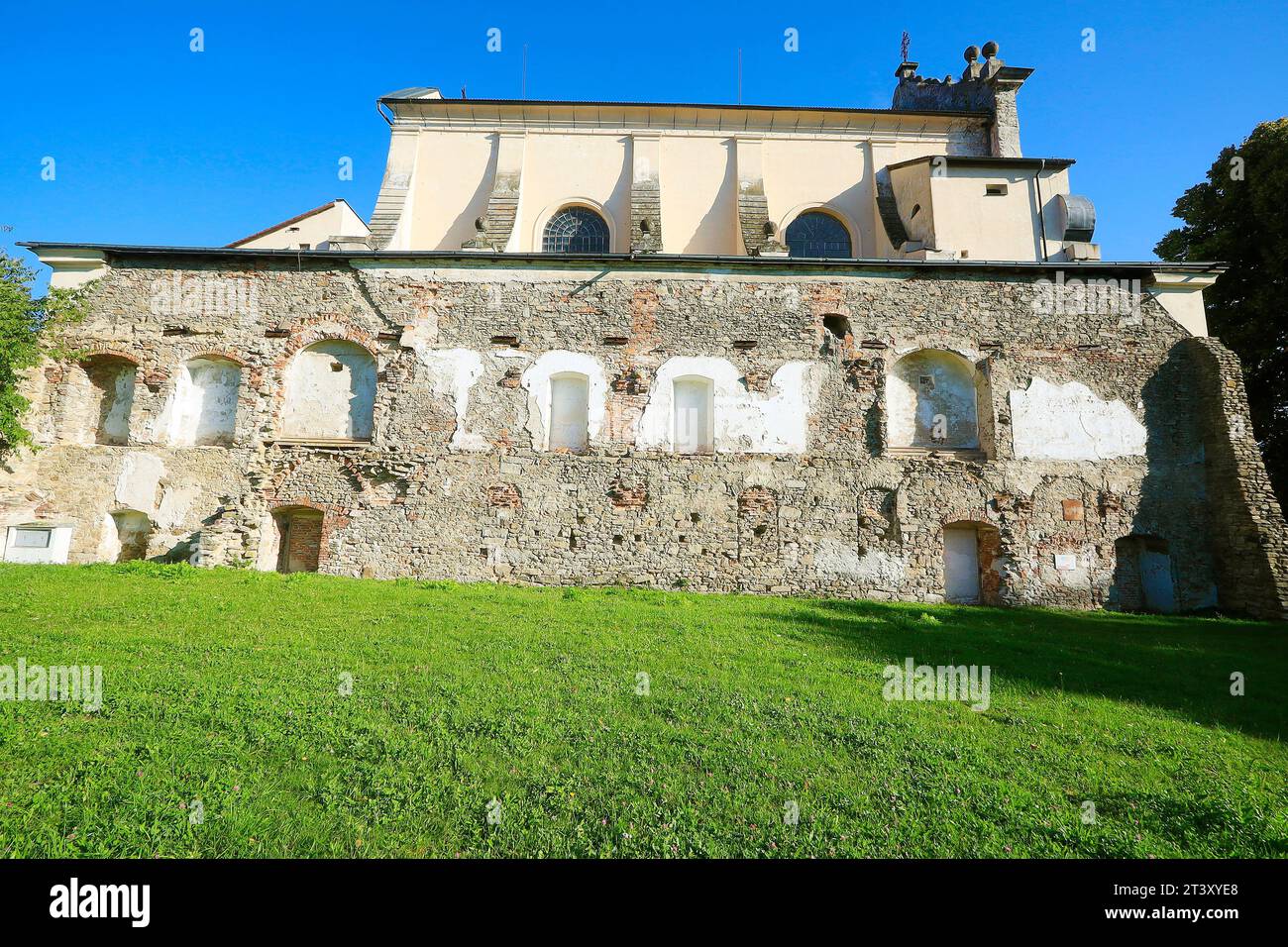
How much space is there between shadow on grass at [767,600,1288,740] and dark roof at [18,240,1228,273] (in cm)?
730

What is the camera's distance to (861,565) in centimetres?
1166

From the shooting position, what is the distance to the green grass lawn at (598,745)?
302 centimetres

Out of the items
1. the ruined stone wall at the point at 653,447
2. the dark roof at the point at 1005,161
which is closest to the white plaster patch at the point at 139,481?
the ruined stone wall at the point at 653,447

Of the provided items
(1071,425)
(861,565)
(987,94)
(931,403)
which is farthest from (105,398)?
(987,94)

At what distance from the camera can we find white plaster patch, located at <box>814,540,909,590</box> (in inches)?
457

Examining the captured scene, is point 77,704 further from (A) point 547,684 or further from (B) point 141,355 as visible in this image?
(B) point 141,355

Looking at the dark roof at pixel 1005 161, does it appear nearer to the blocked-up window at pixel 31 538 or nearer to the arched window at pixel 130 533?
the arched window at pixel 130 533

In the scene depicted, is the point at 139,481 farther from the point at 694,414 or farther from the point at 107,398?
the point at 694,414

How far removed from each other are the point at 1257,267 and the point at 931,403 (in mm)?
11150

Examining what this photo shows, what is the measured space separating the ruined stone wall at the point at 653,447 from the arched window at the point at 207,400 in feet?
1.16

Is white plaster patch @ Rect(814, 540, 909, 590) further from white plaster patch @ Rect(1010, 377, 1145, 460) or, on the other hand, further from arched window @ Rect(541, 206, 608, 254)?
arched window @ Rect(541, 206, 608, 254)

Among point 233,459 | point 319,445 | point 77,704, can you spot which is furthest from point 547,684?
point 233,459
